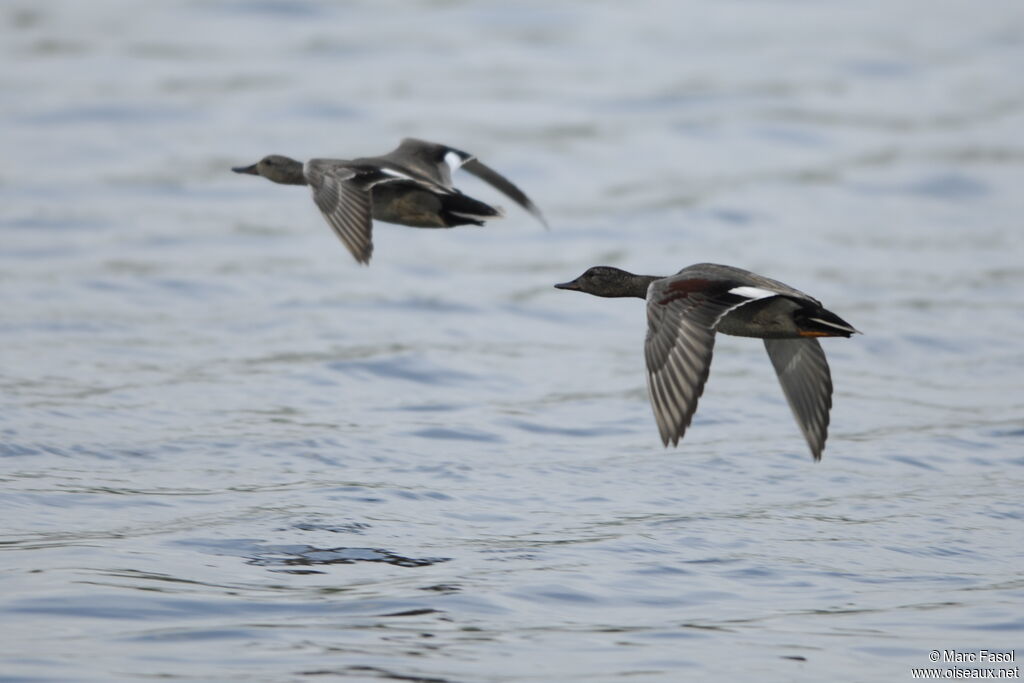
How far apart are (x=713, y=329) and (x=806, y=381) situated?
151 centimetres

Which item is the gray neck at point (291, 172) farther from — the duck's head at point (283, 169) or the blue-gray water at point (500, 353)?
the blue-gray water at point (500, 353)

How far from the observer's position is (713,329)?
28.6ft

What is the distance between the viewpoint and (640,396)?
520 inches

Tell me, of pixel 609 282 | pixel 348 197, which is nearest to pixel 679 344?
pixel 609 282

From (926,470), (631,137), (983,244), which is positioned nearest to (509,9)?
(631,137)

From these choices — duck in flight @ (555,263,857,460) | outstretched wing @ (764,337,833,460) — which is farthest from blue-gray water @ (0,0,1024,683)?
duck in flight @ (555,263,857,460)

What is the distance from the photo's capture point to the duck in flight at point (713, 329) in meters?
8.58

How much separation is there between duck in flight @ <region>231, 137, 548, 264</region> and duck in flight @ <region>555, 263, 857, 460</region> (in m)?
0.91

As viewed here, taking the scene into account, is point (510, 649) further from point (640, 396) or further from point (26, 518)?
point (640, 396)

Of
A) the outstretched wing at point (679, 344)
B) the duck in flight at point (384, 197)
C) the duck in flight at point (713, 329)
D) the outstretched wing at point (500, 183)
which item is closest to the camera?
the outstretched wing at point (679, 344)

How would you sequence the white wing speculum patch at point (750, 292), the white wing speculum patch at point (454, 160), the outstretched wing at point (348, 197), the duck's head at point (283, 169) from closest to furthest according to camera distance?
1. the white wing speculum patch at point (750, 292)
2. the outstretched wing at point (348, 197)
3. the white wing speculum patch at point (454, 160)
4. the duck's head at point (283, 169)

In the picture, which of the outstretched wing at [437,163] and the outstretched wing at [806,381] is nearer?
the outstretched wing at [806,381]

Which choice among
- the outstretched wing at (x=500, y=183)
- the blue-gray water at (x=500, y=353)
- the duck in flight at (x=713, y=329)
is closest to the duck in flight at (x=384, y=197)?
the outstretched wing at (x=500, y=183)

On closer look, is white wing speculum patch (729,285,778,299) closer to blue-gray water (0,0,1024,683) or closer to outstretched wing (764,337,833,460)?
outstretched wing (764,337,833,460)
